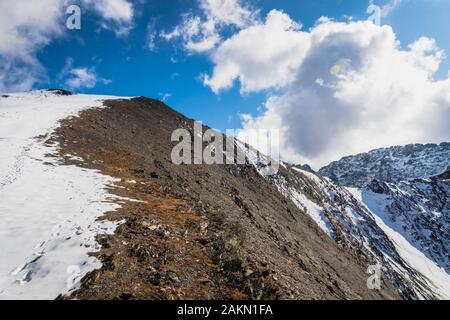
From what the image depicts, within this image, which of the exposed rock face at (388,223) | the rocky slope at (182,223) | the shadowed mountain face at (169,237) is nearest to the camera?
the shadowed mountain face at (169,237)

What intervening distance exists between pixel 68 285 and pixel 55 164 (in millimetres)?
17389

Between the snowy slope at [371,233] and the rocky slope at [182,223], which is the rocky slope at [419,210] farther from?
the rocky slope at [182,223]

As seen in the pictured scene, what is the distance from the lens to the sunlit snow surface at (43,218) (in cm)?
1073

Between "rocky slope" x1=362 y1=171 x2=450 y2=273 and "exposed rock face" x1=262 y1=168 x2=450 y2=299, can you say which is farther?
"rocky slope" x1=362 y1=171 x2=450 y2=273

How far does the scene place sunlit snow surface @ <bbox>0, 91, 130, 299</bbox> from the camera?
1073 cm

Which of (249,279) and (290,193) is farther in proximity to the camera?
(290,193)

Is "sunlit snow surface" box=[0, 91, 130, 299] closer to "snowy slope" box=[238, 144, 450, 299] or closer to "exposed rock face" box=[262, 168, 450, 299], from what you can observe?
"snowy slope" box=[238, 144, 450, 299]

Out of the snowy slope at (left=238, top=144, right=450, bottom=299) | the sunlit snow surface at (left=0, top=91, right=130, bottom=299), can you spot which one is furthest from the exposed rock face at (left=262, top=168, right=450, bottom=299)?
the sunlit snow surface at (left=0, top=91, right=130, bottom=299)

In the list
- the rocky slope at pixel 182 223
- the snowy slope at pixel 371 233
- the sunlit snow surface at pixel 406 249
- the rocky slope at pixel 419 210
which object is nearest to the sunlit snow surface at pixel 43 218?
the rocky slope at pixel 182 223

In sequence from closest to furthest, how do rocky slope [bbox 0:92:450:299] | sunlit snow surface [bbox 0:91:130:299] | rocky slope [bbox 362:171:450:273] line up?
sunlit snow surface [bbox 0:91:130:299], rocky slope [bbox 0:92:450:299], rocky slope [bbox 362:171:450:273]

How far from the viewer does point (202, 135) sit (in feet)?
191

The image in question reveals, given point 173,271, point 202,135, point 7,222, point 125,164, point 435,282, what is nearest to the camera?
point 173,271
